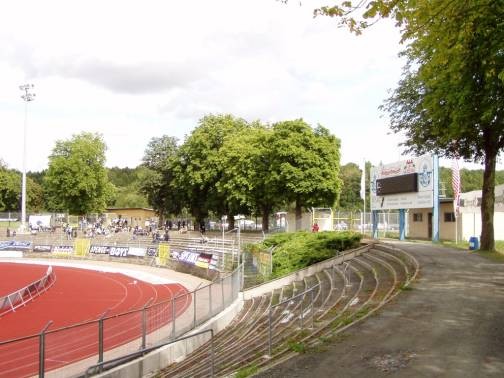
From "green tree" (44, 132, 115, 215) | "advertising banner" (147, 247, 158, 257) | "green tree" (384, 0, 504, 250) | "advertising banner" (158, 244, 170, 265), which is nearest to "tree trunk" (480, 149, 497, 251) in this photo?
"green tree" (384, 0, 504, 250)

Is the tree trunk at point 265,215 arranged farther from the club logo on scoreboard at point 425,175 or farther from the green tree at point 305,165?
the club logo on scoreboard at point 425,175

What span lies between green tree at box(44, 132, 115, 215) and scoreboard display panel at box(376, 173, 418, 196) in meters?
45.2

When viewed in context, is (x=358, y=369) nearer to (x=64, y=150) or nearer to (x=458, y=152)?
(x=458, y=152)

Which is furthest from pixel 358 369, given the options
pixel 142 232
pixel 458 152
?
pixel 142 232

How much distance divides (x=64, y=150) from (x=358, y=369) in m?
72.8

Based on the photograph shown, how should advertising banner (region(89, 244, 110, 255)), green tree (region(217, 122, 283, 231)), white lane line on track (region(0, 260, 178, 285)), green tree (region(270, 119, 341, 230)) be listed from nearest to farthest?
white lane line on track (region(0, 260, 178, 285))
green tree (region(270, 119, 341, 230))
advertising banner (region(89, 244, 110, 255))
green tree (region(217, 122, 283, 231))

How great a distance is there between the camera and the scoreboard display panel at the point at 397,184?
36.5 metres

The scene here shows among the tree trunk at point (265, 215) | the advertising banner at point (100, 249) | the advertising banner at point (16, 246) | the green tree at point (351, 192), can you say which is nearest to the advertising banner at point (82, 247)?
the advertising banner at point (100, 249)

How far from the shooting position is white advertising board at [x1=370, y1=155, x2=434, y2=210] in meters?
34.6

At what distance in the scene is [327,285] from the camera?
925 inches

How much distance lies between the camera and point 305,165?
4888 cm

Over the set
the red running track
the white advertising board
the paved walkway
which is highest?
the white advertising board

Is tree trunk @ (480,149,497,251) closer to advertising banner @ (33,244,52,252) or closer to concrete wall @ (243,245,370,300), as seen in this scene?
concrete wall @ (243,245,370,300)

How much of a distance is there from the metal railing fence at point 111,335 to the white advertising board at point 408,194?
18941 mm
